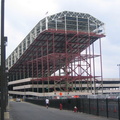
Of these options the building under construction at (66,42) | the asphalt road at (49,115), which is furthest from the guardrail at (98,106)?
the building under construction at (66,42)

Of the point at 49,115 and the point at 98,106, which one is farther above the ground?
the point at 98,106

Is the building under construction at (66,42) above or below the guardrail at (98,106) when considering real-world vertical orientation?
above

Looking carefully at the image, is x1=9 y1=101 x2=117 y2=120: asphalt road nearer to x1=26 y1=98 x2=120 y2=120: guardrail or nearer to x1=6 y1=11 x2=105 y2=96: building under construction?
x1=26 y1=98 x2=120 y2=120: guardrail

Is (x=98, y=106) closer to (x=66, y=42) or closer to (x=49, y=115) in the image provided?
(x=49, y=115)

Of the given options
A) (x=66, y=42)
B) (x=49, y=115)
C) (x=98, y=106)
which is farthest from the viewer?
(x=66, y=42)

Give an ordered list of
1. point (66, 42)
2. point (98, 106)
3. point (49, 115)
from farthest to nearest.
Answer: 1. point (66, 42)
2. point (49, 115)
3. point (98, 106)

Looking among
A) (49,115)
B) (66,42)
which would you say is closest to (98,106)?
(49,115)

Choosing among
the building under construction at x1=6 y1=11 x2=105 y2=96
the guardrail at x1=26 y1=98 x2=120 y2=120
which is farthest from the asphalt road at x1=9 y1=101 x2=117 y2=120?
the building under construction at x1=6 y1=11 x2=105 y2=96

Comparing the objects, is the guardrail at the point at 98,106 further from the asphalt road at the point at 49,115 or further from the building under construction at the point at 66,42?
the building under construction at the point at 66,42

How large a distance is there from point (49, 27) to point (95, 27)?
50.4 ft

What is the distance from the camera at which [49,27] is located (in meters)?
77.7

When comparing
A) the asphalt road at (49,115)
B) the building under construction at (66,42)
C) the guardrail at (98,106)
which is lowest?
the asphalt road at (49,115)

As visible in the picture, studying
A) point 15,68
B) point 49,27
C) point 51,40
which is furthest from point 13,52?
point 49,27

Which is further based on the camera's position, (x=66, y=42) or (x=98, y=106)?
(x=66, y=42)
